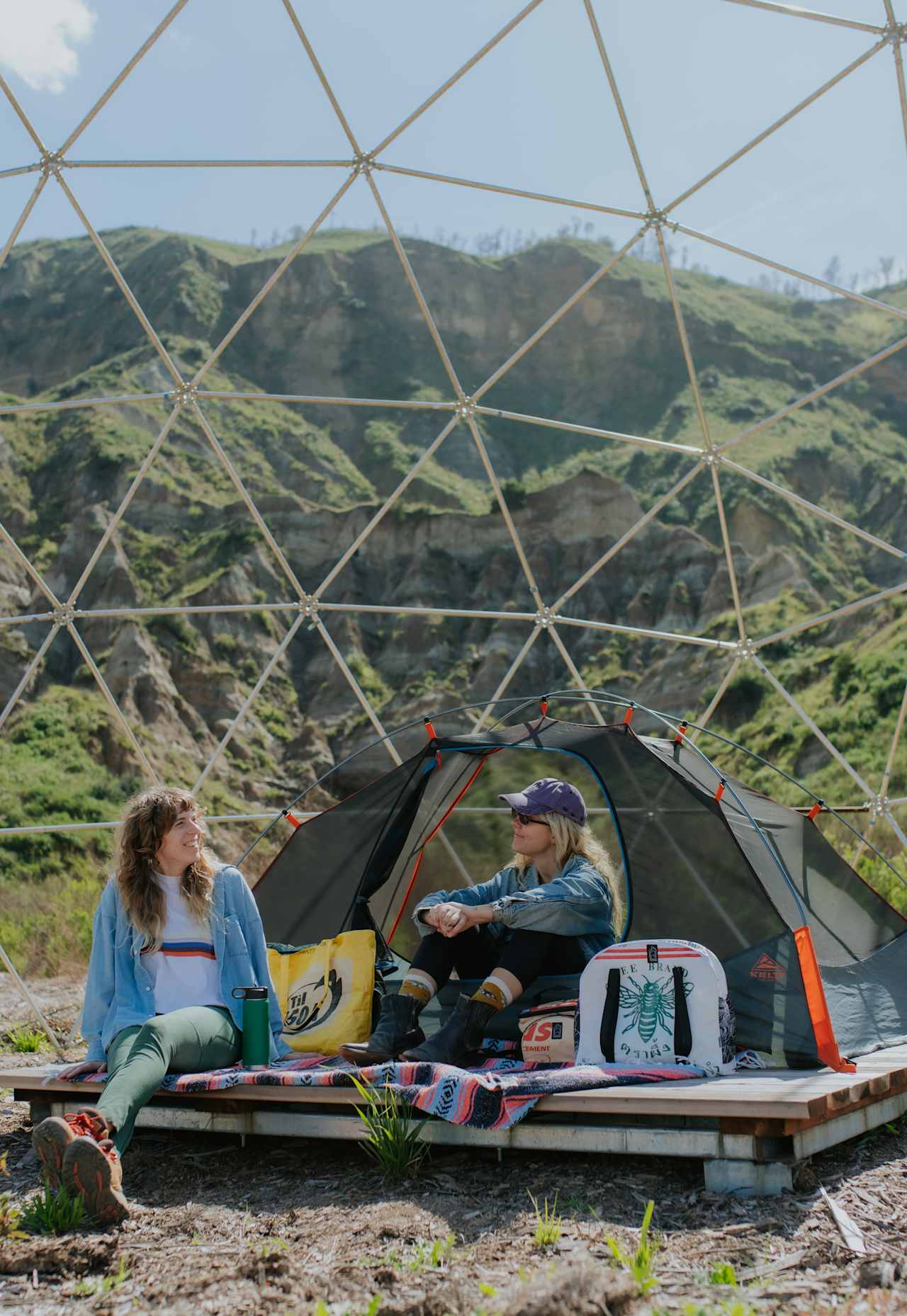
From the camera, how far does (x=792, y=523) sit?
56.4m

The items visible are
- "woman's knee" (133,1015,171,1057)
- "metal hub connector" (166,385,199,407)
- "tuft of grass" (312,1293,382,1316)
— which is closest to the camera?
"tuft of grass" (312,1293,382,1316)

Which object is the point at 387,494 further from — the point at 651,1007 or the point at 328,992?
the point at 651,1007

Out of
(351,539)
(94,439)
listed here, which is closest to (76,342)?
(94,439)

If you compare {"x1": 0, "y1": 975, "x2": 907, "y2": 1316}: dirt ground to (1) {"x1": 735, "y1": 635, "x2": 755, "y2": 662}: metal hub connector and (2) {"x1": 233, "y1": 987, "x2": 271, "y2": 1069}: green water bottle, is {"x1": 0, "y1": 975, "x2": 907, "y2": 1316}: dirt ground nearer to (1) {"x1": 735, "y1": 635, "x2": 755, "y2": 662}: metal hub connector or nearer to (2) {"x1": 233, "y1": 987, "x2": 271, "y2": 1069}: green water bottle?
(2) {"x1": 233, "y1": 987, "x2": 271, "y2": 1069}: green water bottle

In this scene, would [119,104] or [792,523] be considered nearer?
[119,104]

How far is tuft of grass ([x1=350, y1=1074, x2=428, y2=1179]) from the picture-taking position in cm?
466

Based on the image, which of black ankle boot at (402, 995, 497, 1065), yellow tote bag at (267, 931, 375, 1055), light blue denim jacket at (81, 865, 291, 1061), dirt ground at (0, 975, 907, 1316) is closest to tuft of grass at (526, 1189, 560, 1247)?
dirt ground at (0, 975, 907, 1316)

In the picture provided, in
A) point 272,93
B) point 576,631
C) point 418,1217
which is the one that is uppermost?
point 576,631

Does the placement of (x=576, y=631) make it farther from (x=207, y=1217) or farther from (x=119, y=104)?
(x=207, y=1217)

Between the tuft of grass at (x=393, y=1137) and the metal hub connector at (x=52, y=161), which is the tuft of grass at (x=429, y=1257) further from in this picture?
the metal hub connector at (x=52, y=161)

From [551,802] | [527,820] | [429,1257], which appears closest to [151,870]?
[527,820]

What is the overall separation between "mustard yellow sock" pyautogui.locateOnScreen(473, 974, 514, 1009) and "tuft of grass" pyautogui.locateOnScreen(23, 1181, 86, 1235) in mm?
1948

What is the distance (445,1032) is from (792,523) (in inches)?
2131

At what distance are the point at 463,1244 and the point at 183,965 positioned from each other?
2184 millimetres
